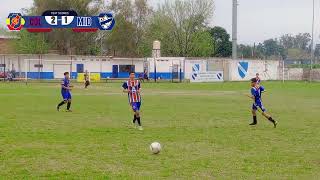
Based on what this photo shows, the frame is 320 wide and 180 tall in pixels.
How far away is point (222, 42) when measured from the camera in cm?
11238

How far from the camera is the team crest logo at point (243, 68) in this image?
245 ft

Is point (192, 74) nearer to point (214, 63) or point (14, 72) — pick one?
point (214, 63)

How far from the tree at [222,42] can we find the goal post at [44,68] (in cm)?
4655

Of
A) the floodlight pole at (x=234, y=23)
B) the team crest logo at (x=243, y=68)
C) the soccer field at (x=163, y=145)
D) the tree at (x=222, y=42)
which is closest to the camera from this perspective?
the soccer field at (x=163, y=145)

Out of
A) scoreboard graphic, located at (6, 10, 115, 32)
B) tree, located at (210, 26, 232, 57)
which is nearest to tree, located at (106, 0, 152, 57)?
scoreboard graphic, located at (6, 10, 115, 32)

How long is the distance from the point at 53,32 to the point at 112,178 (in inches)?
3031

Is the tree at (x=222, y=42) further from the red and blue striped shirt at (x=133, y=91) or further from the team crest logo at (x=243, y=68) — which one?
the red and blue striped shirt at (x=133, y=91)

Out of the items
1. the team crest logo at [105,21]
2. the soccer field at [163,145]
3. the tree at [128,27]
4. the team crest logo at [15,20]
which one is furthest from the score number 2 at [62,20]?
the soccer field at [163,145]

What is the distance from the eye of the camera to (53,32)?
84.6 m

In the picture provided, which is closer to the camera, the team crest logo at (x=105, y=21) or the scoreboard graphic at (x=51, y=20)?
the scoreboard graphic at (x=51, y=20)

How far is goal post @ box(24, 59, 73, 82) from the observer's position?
69.7 meters

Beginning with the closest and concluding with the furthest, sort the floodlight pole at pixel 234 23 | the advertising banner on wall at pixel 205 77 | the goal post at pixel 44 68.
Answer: the advertising banner on wall at pixel 205 77
the goal post at pixel 44 68
the floodlight pole at pixel 234 23

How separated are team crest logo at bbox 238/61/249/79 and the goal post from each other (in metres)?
23.0

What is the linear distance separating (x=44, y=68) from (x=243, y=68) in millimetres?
26983
